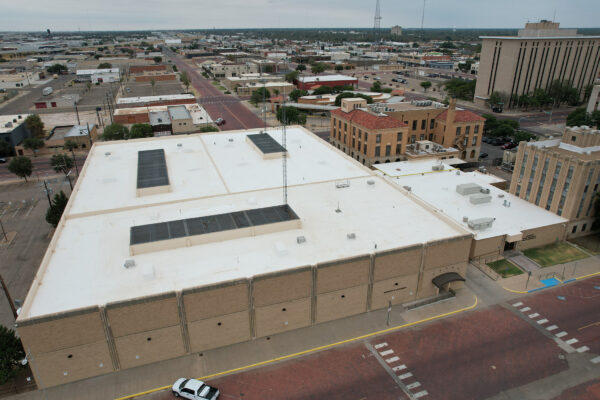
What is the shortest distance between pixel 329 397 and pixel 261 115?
11674 centimetres

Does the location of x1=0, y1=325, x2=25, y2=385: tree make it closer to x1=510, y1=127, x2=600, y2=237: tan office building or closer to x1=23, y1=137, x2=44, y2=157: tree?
x1=510, y1=127, x2=600, y2=237: tan office building

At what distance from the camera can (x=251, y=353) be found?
3719 centimetres

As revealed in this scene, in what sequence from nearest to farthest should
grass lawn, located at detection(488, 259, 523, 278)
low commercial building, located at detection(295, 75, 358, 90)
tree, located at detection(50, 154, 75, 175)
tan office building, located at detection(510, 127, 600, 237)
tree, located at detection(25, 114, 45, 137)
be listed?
grass lawn, located at detection(488, 259, 523, 278), tan office building, located at detection(510, 127, 600, 237), tree, located at detection(50, 154, 75, 175), tree, located at detection(25, 114, 45, 137), low commercial building, located at detection(295, 75, 358, 90)

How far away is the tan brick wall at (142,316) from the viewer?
32812 mm

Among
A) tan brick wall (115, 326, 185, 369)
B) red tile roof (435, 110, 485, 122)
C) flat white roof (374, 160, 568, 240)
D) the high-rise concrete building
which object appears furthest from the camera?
the high-rise concrete building

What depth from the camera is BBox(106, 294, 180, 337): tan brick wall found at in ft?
108

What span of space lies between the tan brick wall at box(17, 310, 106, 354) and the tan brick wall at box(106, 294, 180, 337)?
4.08 feet

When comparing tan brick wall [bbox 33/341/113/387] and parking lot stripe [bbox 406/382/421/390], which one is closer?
tan brick wall [bbox 33/341/113/387]

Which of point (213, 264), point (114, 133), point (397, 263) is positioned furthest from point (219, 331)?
point (114, 133)

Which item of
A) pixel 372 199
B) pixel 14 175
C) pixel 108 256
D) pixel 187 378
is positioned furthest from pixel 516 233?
pixel 14 175

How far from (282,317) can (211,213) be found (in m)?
16.0

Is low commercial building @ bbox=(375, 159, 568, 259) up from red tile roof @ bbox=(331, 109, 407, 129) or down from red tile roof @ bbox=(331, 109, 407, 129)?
down

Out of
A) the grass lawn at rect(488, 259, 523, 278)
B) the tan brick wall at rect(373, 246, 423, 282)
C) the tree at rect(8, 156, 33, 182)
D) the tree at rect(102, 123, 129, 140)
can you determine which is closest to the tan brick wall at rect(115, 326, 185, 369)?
the tan brick wall at rect(373, 246, 423, 282)

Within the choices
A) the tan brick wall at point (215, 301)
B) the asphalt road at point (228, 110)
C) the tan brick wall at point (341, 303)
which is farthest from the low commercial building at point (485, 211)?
the asphalt road at point (228, 110)
